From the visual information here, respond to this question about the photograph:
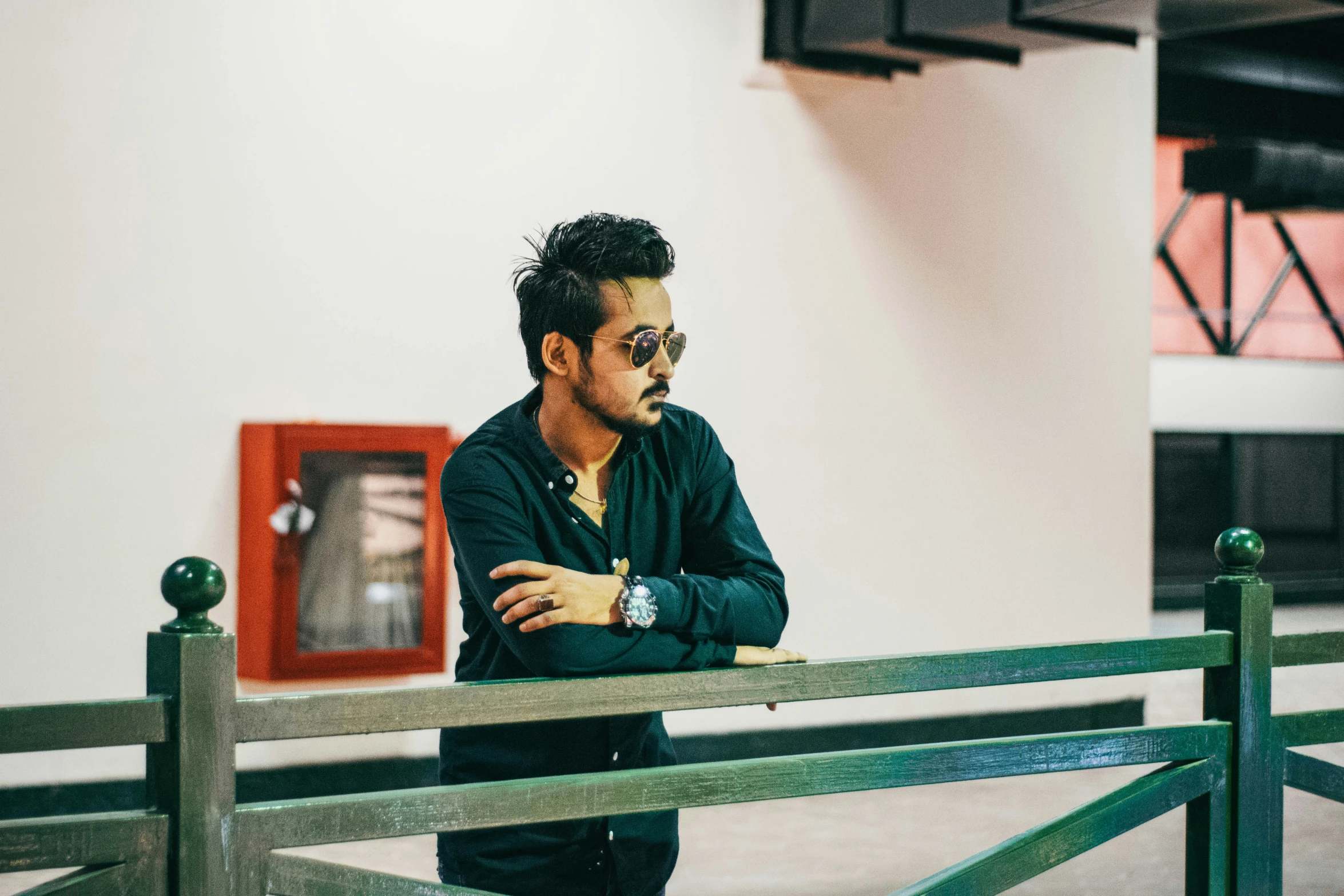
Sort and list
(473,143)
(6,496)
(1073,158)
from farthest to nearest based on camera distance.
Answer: (1073,158) → (473,143) → (6,496)

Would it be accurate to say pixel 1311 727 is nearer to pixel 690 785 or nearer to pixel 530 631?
pixel 690 785

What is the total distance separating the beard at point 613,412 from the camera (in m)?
2.25

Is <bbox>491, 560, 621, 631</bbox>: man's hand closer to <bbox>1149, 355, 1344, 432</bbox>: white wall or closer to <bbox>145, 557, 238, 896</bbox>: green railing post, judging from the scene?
<bbox>145, 557, 238, 896</bbox>: green railing post

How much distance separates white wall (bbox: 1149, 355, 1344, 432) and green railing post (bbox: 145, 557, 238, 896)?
9281 millimetres

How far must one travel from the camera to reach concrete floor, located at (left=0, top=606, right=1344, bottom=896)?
4.55 m

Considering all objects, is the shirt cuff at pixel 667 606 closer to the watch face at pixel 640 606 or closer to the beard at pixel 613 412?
the watch face at pixel 640 606

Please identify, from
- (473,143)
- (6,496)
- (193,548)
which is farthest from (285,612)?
(473,143)

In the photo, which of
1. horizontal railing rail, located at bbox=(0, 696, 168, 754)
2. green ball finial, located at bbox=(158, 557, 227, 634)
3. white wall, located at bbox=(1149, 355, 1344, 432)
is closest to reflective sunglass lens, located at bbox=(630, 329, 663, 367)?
green ball finial, located at bbox=(158, 557, 227, 634)

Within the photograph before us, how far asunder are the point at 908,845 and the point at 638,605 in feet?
10.8

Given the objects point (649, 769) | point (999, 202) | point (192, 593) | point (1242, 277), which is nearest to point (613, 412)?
point (649, 769)

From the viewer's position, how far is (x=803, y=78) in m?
5.90

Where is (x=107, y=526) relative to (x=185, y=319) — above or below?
below

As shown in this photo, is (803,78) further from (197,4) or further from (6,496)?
(6,496)

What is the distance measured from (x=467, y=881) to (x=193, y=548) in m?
3.05
